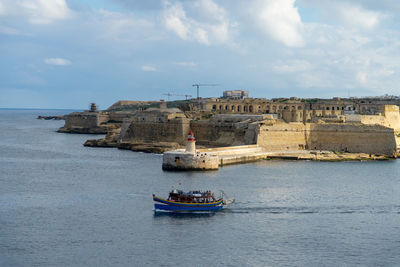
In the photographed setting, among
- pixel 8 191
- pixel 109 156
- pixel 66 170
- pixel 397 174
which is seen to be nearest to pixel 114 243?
pixel 8 191

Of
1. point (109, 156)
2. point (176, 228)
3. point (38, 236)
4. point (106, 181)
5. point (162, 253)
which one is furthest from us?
point (109, 156)

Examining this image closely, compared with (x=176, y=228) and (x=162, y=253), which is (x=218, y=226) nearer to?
(x=176, y=228)

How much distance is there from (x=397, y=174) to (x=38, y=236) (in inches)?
858

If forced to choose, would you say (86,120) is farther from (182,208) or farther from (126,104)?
(182,208)

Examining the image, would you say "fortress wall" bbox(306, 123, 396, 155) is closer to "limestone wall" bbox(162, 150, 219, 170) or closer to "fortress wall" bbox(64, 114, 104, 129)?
"limestone wall" bbox(162, 150, 219, 170)

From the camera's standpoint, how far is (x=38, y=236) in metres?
19.1

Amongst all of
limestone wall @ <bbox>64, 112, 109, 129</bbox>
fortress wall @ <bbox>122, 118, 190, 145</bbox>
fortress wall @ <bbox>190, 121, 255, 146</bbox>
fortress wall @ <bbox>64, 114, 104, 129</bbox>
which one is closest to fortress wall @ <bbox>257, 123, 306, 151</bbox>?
fortress wall @ <bbox>190, 121, 255, 146</bbox>

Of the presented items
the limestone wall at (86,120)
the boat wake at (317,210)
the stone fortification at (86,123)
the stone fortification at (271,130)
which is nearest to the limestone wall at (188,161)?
the stone fortification at (271,130)

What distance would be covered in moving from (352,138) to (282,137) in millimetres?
5025

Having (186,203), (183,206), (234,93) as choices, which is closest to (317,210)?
(186,203)

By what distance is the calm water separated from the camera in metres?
17.5

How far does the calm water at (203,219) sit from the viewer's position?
17.5 m

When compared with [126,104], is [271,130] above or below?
below

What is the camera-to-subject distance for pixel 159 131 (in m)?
50.8
